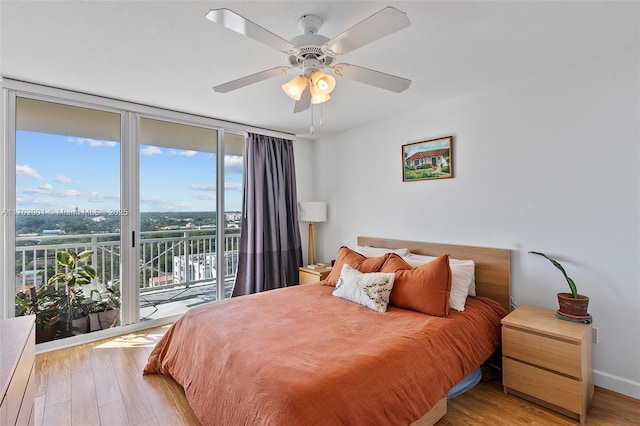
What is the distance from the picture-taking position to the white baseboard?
219 cm

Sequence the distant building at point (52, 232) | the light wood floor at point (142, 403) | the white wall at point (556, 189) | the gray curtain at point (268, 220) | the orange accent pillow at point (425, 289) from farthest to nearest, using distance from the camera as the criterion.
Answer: the gray curtain at point (268, 220) < the distant building at point (52, 232) < the orange accent pillow at point (425, 289) < the white wall at point (556, 189) < the light wood floor at point (142, 403)

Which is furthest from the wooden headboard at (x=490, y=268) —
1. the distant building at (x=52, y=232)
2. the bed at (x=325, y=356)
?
the distant building at (x=52, y=232)

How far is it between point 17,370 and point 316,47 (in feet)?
6.48

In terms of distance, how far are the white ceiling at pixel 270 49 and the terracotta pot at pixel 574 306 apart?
1.74 m

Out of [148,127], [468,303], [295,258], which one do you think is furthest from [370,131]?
[148,127]

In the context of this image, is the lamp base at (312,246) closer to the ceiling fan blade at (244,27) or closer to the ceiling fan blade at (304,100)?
the ceiling fan blade at (304,100)

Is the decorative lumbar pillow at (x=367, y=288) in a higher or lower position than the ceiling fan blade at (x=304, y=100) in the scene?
lower

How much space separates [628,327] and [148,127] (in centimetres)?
465

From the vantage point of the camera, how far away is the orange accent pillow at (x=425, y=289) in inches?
93.2

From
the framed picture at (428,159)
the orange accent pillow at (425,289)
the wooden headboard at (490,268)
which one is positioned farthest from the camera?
the framed picture at (428,159)

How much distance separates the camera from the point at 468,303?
2.58 meters

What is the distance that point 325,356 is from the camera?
1691mm

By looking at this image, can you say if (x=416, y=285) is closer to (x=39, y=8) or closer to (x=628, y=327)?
(x=628, y=327)

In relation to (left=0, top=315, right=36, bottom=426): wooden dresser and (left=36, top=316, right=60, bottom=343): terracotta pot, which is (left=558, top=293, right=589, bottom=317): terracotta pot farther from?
(left=36, top=316, right=60, bottom=343): terracotta pot
